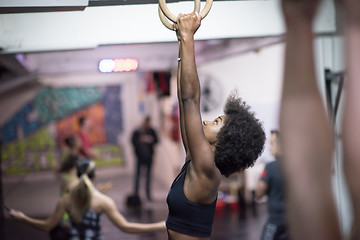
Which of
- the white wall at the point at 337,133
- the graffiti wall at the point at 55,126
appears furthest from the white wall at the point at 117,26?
the graffiti wall at the point at 55,126

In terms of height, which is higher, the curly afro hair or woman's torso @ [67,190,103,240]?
the curly afro hair

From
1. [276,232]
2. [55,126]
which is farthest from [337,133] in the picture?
[55,126]

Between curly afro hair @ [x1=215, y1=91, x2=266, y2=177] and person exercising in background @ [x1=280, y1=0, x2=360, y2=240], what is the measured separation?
1331 mm

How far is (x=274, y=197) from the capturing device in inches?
153

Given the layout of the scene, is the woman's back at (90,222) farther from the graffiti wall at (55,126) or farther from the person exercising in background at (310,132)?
the graffiti wall at (55,126)

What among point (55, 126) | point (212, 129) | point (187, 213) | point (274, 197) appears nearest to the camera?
point (187, 213)

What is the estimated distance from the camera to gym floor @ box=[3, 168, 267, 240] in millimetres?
6534

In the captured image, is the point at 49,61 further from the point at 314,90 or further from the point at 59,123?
the point at 314,90

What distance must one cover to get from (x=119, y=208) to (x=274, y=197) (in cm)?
516

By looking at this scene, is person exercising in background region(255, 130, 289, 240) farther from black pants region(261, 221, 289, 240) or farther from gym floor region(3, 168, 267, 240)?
gym floor region(3, 168, 267, 240)

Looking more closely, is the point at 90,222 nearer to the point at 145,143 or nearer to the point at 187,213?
the point at 187,213

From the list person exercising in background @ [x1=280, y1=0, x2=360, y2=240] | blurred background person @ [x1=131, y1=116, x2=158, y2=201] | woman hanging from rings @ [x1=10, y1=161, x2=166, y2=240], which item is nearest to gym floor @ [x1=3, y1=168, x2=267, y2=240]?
blurred background person @ [x1=131, y1=116, x2=158, y2=201]

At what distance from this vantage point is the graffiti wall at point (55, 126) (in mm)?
12750

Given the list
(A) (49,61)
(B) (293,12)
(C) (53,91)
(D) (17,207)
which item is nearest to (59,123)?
Answer: (C) (53,91)
